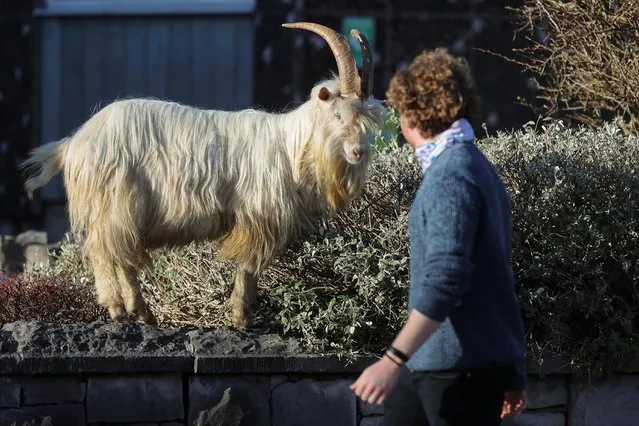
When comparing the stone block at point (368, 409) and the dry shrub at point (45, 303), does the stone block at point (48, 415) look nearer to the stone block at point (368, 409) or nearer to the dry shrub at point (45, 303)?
the dry shrub at point (45, 303)

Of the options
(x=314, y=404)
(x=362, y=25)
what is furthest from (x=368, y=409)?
(x=362, y=25)

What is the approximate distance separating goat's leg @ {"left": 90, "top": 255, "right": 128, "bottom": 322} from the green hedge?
1.61 ft

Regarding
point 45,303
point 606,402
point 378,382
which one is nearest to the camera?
point 378,382

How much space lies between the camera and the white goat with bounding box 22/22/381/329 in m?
5.40

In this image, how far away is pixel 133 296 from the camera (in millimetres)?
5641

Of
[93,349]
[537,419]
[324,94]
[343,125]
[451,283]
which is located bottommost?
[537,419]

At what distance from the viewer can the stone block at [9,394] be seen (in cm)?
518

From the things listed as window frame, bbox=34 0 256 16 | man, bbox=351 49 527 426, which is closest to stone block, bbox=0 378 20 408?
man, bbox=351 49 527 426

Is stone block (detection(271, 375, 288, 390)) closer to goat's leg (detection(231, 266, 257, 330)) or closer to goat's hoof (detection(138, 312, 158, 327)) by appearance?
goat's leg (detection(231, 266, 257, 330))

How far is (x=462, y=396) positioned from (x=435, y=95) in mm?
951

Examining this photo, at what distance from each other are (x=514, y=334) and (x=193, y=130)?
2.45 metres

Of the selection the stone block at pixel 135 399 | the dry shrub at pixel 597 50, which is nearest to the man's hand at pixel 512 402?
the stone block at pixel 135 399

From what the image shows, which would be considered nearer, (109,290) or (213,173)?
(213,173)

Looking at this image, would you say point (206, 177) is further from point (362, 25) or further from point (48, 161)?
point (362, 25)
